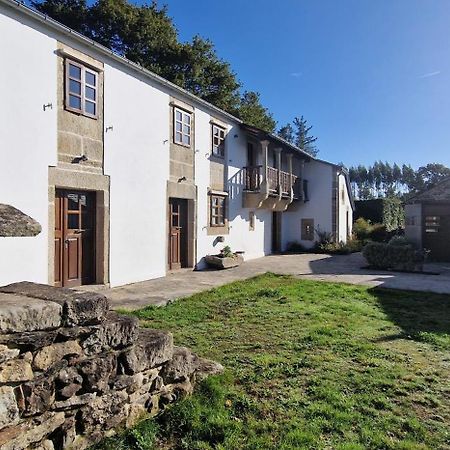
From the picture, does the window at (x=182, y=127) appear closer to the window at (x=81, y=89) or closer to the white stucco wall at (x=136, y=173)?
the white stucco wall at (x=136, y=173)

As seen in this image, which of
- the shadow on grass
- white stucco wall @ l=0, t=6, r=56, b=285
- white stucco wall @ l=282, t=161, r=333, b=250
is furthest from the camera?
white stucco wall @ l=282, t=161, r=333, b=250

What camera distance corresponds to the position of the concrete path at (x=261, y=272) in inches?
329

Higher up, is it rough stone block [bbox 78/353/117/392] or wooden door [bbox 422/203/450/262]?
wooden door [bbox 422/203/450/262]

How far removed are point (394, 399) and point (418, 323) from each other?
3268mm

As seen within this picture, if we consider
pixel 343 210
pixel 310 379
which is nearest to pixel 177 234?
pixel 310 379

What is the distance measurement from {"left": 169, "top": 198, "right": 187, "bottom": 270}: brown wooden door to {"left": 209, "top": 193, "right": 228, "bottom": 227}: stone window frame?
4.61ft

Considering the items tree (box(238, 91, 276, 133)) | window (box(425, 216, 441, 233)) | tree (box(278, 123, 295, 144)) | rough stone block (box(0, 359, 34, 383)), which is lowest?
rough stone block (box(0, 359, 34, 383))

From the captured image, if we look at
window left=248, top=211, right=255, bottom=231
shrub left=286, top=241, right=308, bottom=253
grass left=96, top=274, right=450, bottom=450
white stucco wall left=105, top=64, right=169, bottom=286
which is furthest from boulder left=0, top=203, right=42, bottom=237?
shrub left=286, top=241, right=308, bottom=253

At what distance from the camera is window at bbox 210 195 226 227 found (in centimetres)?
1414

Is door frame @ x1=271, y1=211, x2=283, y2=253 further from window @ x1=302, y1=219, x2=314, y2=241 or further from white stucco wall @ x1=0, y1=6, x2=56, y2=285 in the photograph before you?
white stucco wall @ x1=0, y1=6, x2=56, y2=285

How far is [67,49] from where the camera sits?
8.13 meters

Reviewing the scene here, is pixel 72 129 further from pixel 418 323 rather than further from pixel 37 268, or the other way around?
pixel 418 323

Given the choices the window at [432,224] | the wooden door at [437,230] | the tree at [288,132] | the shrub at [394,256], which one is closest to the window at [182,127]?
the shrub at [394,256]

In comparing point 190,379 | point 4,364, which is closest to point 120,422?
point 190,379
